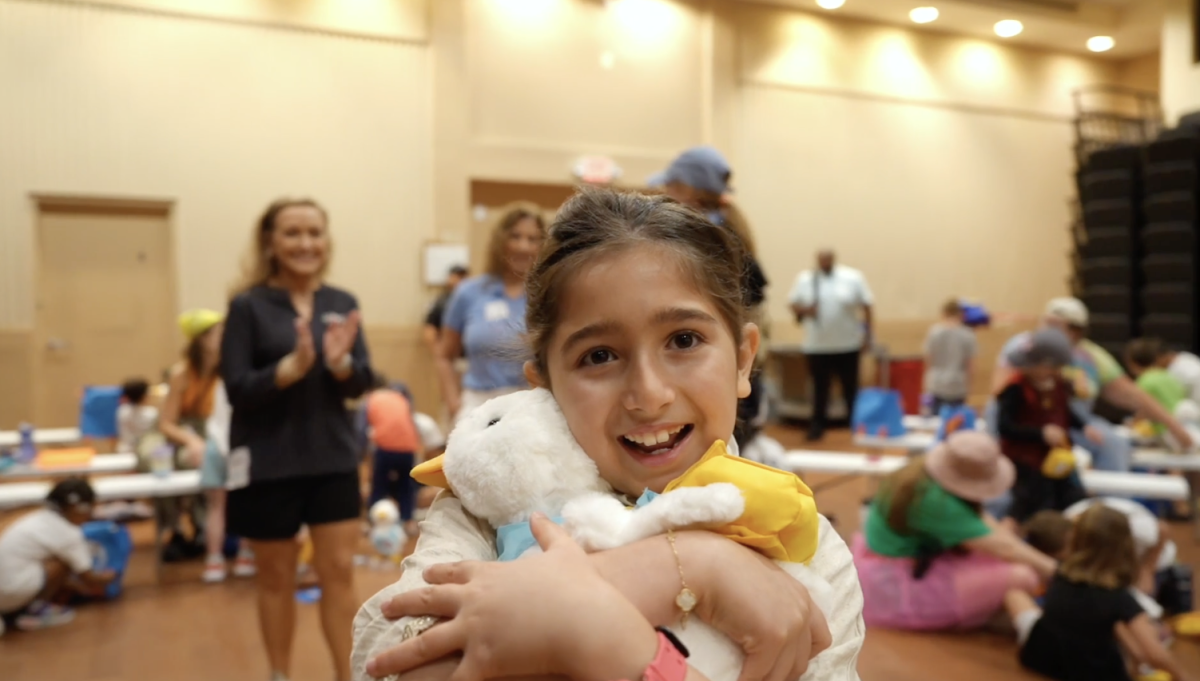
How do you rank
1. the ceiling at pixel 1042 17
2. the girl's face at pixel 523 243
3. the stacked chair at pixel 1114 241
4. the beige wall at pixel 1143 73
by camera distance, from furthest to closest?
the beige wall at pixel 1143 73 → the ceiling at pixel 1042 17 → the stacked chair at pixel 1114 241 → the girl's face at pixel 523 243

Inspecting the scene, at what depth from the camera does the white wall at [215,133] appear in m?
7.33

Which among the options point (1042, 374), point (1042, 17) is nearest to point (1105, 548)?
point (1042, 374)

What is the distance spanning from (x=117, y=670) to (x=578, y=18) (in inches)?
307

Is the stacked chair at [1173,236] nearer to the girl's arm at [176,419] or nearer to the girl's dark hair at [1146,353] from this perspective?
the girl's dark hair at [1146,353]

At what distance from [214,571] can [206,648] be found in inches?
42.2

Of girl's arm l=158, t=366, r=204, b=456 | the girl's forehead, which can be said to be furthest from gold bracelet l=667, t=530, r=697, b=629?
girl's arm l=158, t=366, r=204, b=456

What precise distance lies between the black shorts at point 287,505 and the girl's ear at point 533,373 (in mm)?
1635

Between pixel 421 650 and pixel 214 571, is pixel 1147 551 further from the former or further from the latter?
pixel 214 571

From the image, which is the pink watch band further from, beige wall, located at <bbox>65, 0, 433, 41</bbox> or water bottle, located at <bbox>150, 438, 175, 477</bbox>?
beige wall, located at <bbox>65, 0, 433, 41</bbox>

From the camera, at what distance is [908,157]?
→ 36.7 ft

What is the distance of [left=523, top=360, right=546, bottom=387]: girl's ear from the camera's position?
43.6 inches

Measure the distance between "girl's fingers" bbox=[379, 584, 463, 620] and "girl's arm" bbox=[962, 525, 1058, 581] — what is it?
127 inches

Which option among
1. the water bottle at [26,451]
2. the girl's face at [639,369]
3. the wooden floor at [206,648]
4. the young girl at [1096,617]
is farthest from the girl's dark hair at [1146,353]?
the water bottle at [26,451]

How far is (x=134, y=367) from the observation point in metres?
7.85
